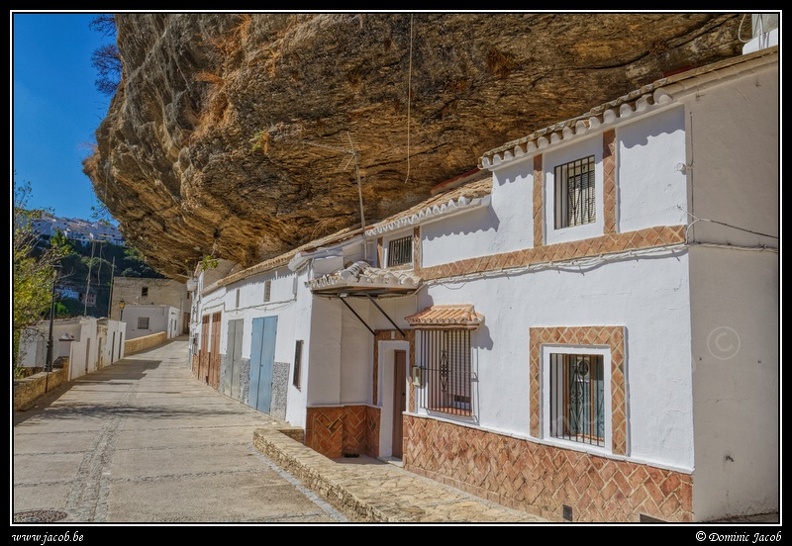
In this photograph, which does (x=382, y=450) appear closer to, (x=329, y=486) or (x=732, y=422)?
(x=329, y=486)

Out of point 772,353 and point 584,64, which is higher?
point 584,64

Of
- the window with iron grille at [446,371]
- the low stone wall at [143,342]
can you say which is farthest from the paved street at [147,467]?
the low stone wall at [143,342]

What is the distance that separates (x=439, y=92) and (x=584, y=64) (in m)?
3.08

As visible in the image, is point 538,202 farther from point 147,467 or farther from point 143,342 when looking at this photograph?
point 143,342

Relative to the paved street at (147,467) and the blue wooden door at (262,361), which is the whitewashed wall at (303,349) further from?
the blue wooden door at (262,361)

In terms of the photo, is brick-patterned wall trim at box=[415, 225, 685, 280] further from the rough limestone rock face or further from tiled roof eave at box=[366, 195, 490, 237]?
the rough limestone rock face

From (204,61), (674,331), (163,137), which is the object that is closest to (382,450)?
(674,331)

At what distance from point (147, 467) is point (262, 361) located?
22.9ft

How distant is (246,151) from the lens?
663 inches

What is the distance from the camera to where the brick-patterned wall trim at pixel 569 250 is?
651cm

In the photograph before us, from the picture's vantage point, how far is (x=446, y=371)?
994cm

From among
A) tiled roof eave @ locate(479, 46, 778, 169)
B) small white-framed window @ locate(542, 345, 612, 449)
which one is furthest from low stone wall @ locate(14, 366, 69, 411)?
tiled roof eave @ locate(479, 46, 778, 169)

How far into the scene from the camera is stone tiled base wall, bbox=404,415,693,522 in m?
6.23

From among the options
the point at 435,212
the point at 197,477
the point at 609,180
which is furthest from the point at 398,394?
the point at 609,180
